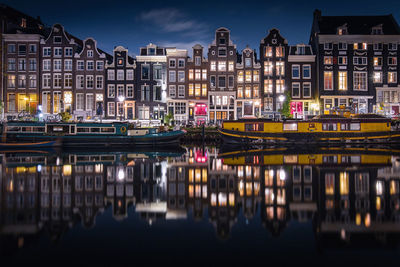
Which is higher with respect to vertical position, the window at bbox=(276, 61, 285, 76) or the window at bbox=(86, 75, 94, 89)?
the window at bbox=(276, 61, 285, 76)

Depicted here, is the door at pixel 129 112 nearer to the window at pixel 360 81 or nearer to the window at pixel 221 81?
the window at pixel 221 81

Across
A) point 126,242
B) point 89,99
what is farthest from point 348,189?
point 89,99

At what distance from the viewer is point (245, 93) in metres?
51.4

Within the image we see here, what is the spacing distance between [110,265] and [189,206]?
465cm

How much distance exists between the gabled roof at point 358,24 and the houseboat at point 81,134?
34.1 m

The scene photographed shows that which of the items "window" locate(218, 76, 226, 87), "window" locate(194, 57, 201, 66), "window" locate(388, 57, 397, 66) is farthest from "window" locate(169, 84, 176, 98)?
"window" locate(388, 57, 397, 66)

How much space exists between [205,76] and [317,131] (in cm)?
2161

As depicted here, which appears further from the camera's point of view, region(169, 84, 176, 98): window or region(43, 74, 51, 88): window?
region(169, 84, 176, 98): window

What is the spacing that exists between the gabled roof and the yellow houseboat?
65.5 feet

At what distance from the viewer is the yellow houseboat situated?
3744 cm

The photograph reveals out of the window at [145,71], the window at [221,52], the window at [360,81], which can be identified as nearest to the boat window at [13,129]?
the window at [145,71]

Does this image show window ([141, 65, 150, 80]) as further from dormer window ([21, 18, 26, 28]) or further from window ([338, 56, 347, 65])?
window ([338, 56, 347, 65])

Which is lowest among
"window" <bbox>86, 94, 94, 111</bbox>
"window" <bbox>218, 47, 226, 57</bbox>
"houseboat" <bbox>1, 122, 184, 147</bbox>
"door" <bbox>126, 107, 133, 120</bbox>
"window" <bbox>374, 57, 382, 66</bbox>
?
"houseboat" <bbox>1, 122, 184, 147</bbox>

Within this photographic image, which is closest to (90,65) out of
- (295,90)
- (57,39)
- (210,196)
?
(57,39)
